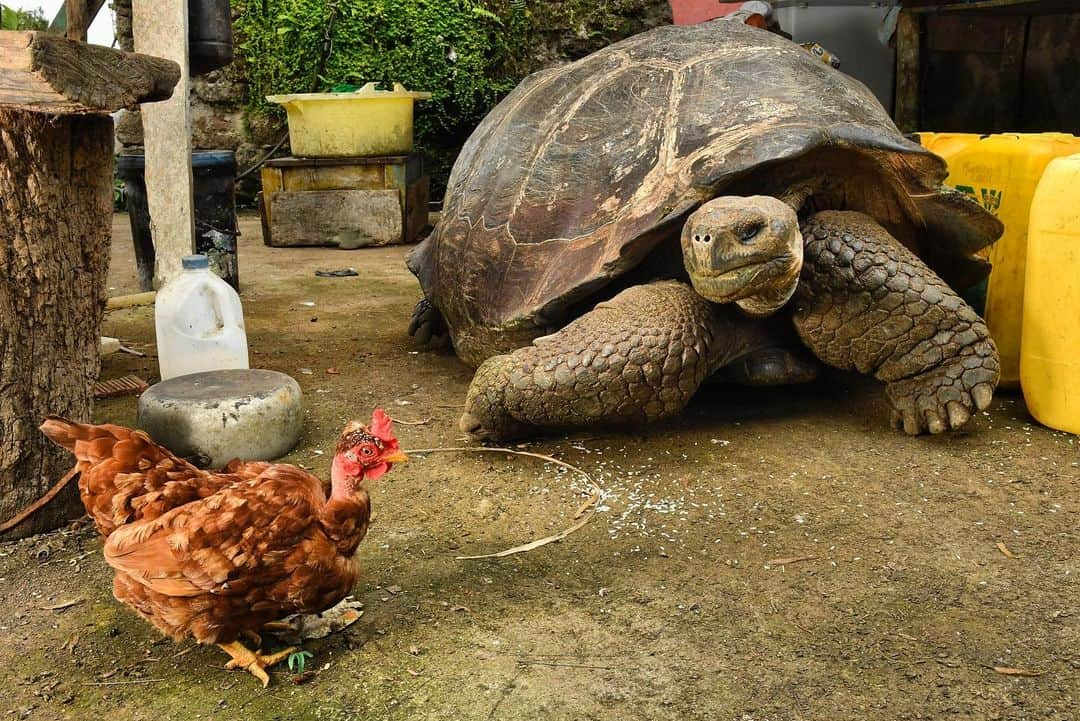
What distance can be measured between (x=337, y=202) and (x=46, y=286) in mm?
5000

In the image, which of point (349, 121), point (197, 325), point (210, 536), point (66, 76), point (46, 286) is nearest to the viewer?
point (210, 536)

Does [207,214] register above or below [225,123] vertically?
below

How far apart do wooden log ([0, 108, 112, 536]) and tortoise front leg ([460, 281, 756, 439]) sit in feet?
3.76

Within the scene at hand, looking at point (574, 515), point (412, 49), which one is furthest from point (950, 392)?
point (412, 49)

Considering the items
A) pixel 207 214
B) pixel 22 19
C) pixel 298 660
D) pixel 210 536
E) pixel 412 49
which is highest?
pixel 22 19

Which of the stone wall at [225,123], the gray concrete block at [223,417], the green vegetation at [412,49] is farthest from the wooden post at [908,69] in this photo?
the stone wall at [225,123]

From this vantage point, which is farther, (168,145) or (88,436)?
(168,145)

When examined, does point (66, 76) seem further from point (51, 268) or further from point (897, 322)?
point (897, 322)

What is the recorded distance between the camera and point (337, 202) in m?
7.45

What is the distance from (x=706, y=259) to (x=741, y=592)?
0.98 metres

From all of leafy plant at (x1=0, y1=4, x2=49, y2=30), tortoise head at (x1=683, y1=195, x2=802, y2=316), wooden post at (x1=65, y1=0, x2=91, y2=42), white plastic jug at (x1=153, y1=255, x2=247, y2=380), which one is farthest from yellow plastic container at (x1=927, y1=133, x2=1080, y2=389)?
leafy plant at (x1=0, y1=4, x2=49, y2=30)

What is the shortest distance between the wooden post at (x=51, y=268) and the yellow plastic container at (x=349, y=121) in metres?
4.62

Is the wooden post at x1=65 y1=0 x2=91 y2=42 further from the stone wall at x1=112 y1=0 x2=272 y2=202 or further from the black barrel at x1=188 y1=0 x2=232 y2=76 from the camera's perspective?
the stone wall at x1=112 y1=0 x2=272 y2=202

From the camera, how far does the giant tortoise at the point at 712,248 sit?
300 centimetres
